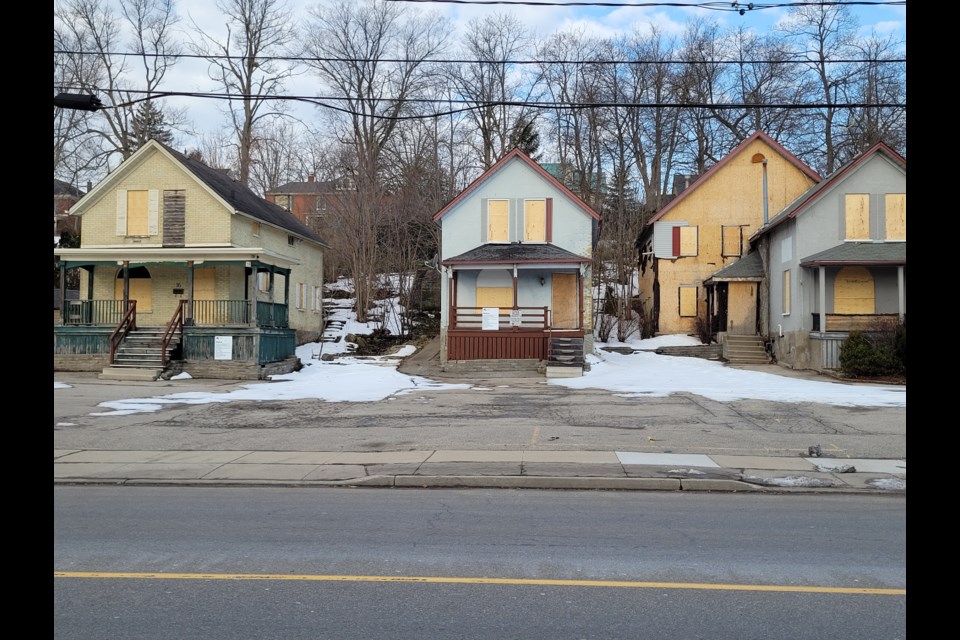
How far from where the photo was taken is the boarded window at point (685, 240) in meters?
36.5

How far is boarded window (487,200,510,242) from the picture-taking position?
107 feet

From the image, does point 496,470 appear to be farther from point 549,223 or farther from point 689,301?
point 689,301

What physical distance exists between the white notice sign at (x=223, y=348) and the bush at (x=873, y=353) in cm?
2134

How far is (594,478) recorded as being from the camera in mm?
9898

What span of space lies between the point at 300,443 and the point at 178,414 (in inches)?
212

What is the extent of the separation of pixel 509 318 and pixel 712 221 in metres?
12.5

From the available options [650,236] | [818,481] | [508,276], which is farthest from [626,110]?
[818,481]

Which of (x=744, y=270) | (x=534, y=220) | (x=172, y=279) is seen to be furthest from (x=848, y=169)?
(x=172, y=279)

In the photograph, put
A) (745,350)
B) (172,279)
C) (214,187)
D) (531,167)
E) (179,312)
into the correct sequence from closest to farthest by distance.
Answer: (179,312), (214,187), (745,350), (172,279), (531,167)

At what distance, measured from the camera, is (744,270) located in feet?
109

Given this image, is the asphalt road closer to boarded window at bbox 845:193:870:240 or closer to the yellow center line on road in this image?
the yellow center line on road

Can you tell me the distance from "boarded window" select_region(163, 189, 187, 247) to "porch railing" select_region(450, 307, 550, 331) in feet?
38.8

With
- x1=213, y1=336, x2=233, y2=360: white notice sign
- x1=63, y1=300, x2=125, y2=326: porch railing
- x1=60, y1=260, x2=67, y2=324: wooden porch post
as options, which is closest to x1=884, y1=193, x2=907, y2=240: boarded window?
x1=213, y1=336, x2=233, y2=360: white notice sign

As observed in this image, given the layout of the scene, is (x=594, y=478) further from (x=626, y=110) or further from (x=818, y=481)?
(x=626, y=110)
